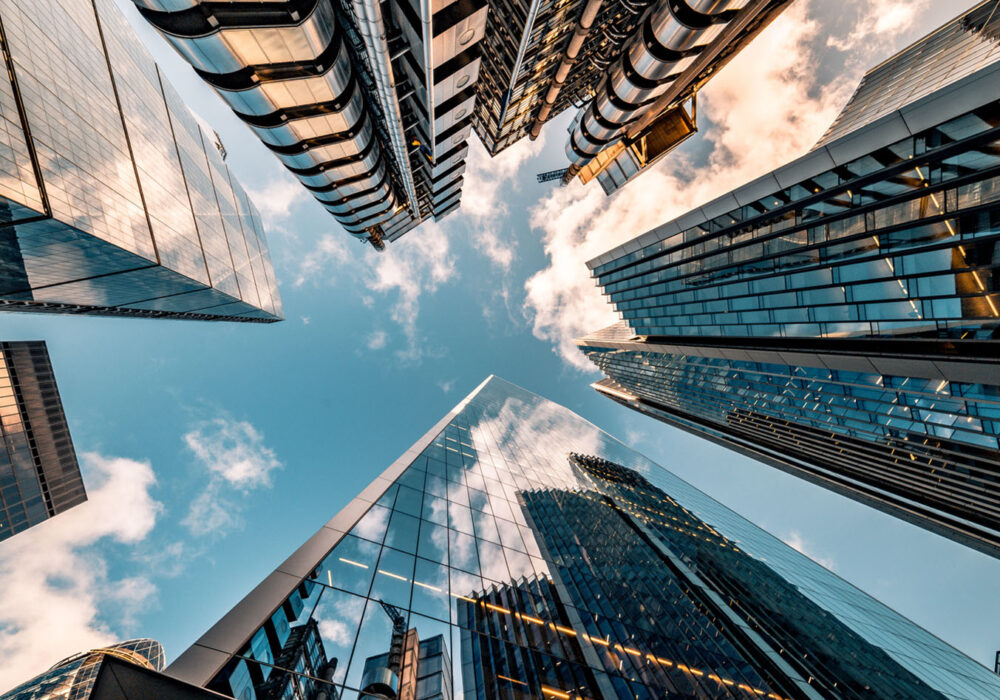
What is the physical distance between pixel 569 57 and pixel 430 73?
58.8 ft

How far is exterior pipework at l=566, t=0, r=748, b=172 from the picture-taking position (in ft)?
64.6

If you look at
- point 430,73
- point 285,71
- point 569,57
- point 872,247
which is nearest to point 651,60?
point 569,57

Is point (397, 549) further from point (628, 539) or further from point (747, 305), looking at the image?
point (747, 305)

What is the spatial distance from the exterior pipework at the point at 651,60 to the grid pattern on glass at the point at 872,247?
10693 mm

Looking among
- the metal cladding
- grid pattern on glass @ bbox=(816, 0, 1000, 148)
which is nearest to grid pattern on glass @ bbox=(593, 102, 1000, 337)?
grid pattern on glass @ bbox=(816, 0, 1000, 148)

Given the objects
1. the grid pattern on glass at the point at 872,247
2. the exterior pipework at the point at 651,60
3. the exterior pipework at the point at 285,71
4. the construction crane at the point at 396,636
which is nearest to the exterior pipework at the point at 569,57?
the exterior pipework at the point at 651,60

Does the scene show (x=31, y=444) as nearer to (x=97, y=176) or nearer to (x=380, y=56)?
(x=97, y=176)

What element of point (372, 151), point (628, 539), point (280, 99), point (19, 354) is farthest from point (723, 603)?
point (19, 354)

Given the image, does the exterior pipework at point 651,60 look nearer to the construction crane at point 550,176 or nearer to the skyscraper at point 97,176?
the construction crane at point 550,176

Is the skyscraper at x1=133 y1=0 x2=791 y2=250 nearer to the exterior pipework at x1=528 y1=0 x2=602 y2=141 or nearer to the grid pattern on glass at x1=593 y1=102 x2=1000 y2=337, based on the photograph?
the exterior pipework at x1=528 y1=0 x2=602 y2=141

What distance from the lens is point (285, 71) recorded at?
14.8 meters

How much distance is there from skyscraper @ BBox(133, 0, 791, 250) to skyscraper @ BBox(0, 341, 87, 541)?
55.6 m

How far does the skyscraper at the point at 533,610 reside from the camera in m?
7.49

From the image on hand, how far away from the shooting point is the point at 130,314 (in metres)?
26.5
